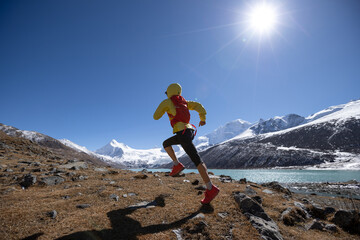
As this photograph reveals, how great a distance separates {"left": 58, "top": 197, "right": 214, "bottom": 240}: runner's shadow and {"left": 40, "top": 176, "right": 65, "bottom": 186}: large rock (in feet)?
20.4

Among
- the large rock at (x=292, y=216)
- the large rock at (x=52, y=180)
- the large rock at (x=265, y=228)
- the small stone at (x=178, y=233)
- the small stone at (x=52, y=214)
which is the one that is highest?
the large rock at (x=52, y=180)

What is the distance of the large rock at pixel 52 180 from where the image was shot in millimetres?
9156

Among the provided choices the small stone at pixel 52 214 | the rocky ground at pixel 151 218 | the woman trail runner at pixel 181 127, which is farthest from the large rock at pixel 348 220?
the small stone at pixel 52 214

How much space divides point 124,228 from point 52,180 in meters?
7.67

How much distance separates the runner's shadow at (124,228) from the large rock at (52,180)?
622cm

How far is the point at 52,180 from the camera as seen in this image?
9578 millimetres

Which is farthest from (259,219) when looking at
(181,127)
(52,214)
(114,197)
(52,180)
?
(52,180)

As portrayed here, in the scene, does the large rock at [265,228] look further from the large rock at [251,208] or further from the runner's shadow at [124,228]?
the runner's shadow at [124,228]

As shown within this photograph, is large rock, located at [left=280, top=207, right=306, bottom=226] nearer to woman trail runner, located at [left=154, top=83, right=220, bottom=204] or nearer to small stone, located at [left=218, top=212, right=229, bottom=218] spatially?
small stone, located at [left=218, top=212, right=229, bottom=218]

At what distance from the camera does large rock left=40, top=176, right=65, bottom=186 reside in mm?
9156

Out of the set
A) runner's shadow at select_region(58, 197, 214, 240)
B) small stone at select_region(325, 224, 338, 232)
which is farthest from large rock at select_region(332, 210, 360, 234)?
runner's shadow at select_region(58, 197, 214, 240)

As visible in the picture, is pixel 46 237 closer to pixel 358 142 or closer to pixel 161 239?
pixel 161 239

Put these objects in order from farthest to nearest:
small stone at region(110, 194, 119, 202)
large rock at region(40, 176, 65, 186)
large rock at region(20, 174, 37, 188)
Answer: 1. large rock at region(40, 176, 65, 186)
2. large rock at region(20, 174, 37, 188)
3. small stone at region(110, 194, 119, 202)

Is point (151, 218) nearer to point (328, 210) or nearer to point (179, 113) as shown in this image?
point (179, 113)
